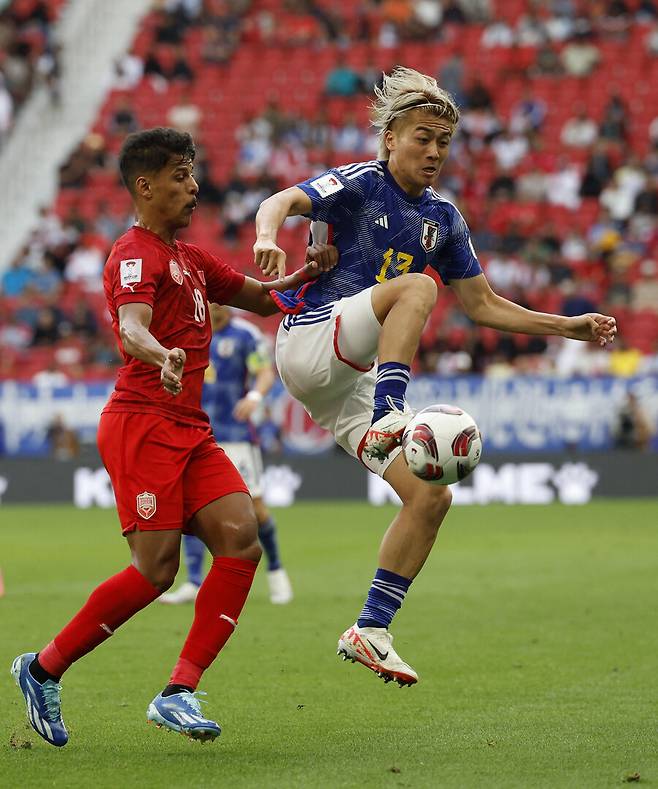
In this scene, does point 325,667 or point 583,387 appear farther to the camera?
point 583,387

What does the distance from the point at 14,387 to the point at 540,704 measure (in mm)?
16077

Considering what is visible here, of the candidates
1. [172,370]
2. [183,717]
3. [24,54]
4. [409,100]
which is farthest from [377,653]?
[24,54]

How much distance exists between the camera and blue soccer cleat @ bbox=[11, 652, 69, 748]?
5.87 metres

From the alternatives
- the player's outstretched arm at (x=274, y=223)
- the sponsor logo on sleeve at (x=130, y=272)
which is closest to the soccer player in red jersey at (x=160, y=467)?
the sponsor logo on sleeve at (x=130, y=272)

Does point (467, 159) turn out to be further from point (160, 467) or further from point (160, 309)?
point (160, 467)

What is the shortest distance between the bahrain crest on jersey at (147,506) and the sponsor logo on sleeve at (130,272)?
84cm

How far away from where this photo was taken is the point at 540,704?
689 cm

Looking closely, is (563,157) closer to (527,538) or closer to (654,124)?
(654,124)

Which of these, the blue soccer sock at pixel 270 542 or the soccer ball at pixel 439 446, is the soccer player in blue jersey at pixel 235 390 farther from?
the soccer ball at pixel 439 446

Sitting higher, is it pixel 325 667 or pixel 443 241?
pixel 443 241

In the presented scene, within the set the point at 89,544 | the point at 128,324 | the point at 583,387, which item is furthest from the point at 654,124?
the point at 128,324

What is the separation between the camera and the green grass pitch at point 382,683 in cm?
550

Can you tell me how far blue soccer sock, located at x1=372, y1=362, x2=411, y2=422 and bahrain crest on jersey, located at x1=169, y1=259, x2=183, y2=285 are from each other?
910 millimetres

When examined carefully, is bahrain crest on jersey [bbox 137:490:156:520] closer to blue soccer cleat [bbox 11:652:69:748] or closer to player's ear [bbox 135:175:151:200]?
blue soccer cleat [bbox 11:652:69:748]
